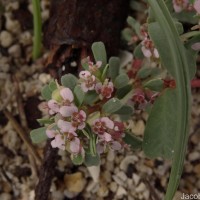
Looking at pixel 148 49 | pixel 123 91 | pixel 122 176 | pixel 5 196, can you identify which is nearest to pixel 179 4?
pixel 148 49

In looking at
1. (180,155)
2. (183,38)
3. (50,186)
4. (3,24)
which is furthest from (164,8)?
(3,24)

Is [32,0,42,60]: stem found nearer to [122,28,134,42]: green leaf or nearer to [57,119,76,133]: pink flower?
[122,28,134,42]: green leaf

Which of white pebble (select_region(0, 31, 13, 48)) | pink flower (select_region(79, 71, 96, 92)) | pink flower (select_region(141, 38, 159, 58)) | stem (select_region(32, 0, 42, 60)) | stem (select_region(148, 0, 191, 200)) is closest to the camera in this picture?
stem (select_region(148, 0, 191, 200))

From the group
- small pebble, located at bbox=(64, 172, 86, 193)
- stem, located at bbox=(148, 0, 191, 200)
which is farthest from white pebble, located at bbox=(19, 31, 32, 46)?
stem, located at bbox=(148, 0, 191, 200)

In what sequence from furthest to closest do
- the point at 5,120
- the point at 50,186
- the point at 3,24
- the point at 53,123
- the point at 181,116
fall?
the point at 3,24, the point at 5,120, the point at 50,186, the point at 53,123, the point at 181,116

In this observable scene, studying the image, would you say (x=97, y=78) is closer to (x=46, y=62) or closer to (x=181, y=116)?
(x=181, y=116)

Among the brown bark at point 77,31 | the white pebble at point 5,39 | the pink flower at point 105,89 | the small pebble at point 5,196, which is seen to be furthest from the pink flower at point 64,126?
the white pebble at point 5,39

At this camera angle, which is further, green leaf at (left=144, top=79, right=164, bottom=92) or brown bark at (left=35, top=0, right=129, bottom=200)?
brown bark at (left=35, top=0, right=129, bottom=200)
